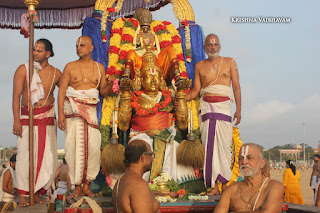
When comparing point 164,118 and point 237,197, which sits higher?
point 164,118

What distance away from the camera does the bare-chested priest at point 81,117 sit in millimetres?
7051

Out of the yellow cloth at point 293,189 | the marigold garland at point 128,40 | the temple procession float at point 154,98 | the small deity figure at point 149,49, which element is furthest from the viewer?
the yellow cloth at point 293,189

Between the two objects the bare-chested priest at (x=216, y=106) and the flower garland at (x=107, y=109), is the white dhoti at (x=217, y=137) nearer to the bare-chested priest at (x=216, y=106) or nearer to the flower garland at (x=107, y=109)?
the bare-chested priest at (x=216, y=106)

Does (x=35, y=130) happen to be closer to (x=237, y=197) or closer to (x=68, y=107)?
(x=68, y=107)

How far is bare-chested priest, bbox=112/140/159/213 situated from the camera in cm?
408

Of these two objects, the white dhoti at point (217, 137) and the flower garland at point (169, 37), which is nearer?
the white dhoti at point (217, 137)

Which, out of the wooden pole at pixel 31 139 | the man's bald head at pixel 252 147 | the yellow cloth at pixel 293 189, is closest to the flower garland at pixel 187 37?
the wooden pole at pixel 31 139

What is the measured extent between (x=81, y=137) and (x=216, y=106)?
2.30 metres

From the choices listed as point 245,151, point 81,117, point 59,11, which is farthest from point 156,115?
point 59,11

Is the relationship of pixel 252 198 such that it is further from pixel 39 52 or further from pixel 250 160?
pixel 39 52

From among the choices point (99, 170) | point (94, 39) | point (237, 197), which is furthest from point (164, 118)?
point (237, 197)

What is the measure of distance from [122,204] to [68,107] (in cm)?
333

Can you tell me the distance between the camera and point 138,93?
7.87 m

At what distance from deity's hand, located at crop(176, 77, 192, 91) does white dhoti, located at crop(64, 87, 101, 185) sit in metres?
1.45
